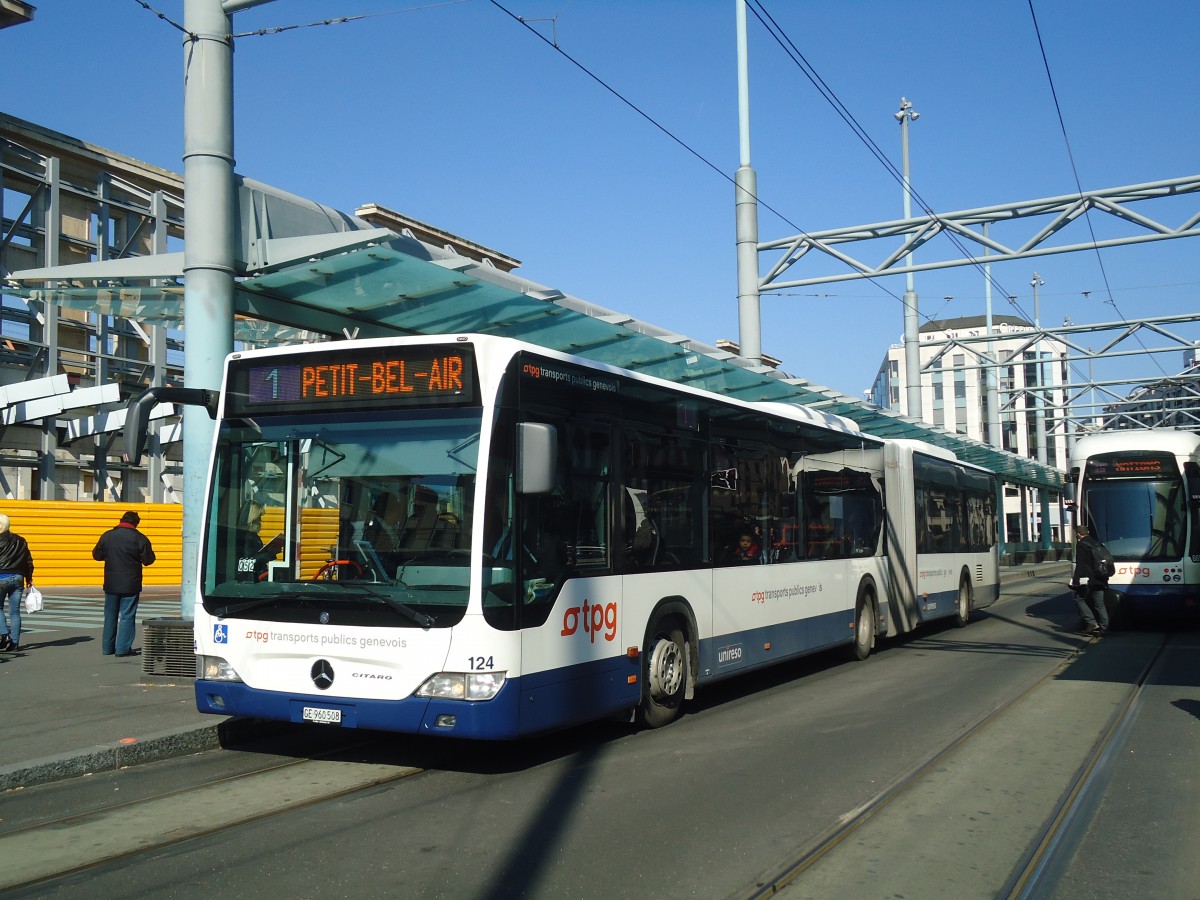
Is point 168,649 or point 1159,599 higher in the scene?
point 168,649

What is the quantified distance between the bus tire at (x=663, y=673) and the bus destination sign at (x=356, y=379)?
2890mm

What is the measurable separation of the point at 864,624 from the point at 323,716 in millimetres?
9201

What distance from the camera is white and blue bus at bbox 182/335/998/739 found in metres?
7.08

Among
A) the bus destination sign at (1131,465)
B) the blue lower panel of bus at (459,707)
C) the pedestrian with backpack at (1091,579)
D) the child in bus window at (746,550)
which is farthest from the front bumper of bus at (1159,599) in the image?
the blue lower panel of bus at (459,707)

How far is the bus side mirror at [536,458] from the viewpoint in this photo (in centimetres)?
708

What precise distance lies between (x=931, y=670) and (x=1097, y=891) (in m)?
8.54

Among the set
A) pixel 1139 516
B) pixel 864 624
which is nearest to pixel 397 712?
pixel 864 624

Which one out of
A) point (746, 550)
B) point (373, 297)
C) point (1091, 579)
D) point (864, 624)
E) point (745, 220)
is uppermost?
point (745, 220)

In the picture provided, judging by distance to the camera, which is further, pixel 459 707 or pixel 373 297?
pixel 373 297

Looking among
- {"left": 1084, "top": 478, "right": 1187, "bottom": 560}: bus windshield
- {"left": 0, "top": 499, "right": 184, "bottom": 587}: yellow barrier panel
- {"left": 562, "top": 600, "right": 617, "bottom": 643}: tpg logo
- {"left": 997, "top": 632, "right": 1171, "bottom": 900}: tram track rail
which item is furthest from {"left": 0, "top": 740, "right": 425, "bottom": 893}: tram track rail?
{"left": 0, "top": 499, "right": 184, "bottom": 587}: yellow barrier panel

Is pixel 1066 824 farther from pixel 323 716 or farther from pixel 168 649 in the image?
pixel 168 649

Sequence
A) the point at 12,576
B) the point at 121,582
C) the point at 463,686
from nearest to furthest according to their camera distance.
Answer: the point at 463,686, the point at 121,582, the point at 12,576

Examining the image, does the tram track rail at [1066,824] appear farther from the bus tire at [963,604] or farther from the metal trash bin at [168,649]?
the bus tire at [963,604]

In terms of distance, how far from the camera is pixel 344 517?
7.52 m
